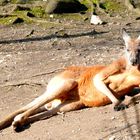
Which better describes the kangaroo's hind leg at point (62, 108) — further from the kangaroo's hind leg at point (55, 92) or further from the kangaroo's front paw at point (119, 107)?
the kangaroo's front paw at point (119, 107)

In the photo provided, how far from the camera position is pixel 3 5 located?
17.7m

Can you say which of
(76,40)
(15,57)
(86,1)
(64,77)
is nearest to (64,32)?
(76,40)

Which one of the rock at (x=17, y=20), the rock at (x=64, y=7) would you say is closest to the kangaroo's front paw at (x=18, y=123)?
the rock at (x=17, y=20)

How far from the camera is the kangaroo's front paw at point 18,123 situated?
7.38 m

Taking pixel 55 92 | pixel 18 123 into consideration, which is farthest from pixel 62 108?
pixel 18 123

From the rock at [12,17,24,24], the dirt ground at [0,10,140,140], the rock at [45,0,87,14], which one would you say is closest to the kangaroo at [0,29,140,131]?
the dirt ground at [0,10,140,140]

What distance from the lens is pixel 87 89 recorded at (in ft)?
25.2

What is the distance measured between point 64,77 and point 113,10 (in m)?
8.62

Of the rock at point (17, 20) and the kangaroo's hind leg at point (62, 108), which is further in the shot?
the rock at point (17, 20)

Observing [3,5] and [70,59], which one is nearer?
[70,59]

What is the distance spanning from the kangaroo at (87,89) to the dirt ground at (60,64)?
0.13m

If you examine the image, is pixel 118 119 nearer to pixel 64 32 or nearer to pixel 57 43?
pixel 57 43

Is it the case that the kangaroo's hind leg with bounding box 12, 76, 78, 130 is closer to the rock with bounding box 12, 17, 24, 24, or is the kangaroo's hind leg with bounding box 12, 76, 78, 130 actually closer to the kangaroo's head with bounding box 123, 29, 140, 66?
the kangaroo's head with bounding box 123, 29, 140, 66

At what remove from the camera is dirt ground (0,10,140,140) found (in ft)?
22.2
